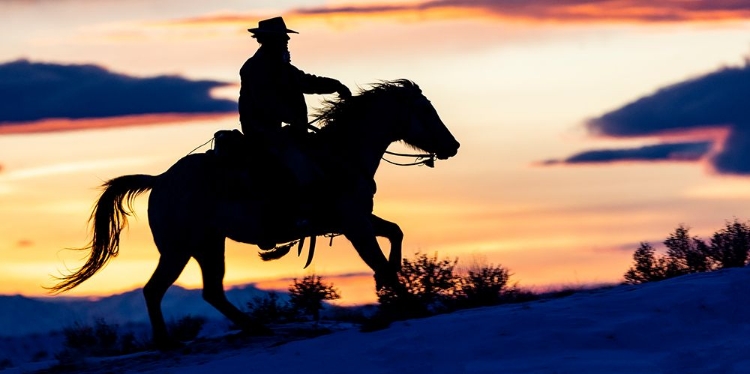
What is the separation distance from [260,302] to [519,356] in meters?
8.72

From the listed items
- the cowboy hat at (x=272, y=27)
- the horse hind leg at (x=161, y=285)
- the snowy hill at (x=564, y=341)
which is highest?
the cowboy hat at (x=272, y=27)

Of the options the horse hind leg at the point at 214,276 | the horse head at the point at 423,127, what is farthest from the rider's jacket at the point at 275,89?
the horse hind leg at the point at 214,276

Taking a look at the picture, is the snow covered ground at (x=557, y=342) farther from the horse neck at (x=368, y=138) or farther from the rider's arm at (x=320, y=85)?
the rider's arm at (x=320, y=85)

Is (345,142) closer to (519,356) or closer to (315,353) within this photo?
(315,353)

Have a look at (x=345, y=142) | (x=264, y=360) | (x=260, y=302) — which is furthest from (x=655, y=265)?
(x=264, y=360)

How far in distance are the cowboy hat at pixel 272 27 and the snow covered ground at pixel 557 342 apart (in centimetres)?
365

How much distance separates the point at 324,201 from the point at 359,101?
1.30 meters

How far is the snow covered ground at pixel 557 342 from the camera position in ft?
45.0

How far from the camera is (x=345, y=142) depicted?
1664cm

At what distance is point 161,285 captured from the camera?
56.6 feet

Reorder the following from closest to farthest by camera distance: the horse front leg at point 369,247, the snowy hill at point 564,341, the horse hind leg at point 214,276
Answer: the snowy hill at point 564,341 → the horse front leg at point 369,247 → the horse hind leg at point 214,276

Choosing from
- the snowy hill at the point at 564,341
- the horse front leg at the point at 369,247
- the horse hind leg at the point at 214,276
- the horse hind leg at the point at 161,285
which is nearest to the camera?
the snowy hill at the point at 564,341

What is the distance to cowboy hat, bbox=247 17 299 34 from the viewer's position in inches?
648

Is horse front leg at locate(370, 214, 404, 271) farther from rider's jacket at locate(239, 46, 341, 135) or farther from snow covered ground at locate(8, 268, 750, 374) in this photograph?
rider's jacket at locate(239, 46, 341, 135)
